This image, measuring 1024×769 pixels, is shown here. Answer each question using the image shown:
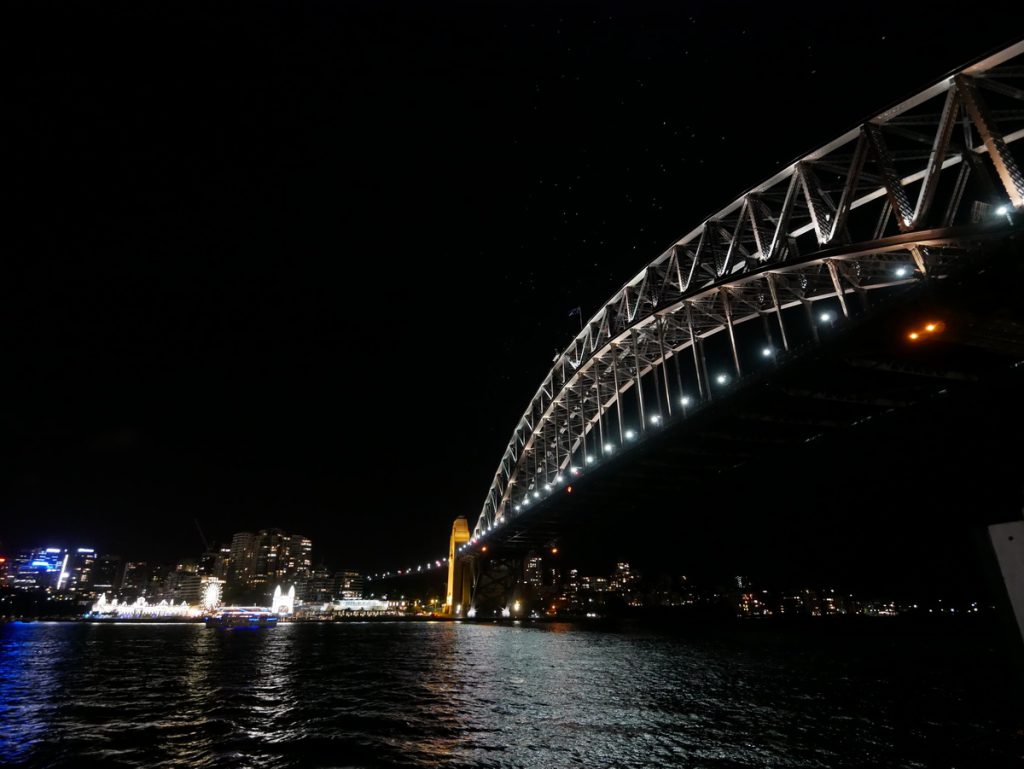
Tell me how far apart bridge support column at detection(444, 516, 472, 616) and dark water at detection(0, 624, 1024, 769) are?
98053 millimetres

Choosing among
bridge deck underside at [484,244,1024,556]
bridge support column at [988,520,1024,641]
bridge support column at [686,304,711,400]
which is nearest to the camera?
bridge support column at [988,520,1024,641]

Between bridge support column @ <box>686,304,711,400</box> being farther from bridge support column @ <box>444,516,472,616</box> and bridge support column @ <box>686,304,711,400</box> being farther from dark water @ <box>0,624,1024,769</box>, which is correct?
bridge support column @ <box>444,516,472,616</box>

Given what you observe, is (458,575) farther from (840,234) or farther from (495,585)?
(840,234)

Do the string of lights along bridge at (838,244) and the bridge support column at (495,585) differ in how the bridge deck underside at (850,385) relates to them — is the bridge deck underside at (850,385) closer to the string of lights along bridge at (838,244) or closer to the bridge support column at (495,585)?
the string of lights along bridge at (838,244)

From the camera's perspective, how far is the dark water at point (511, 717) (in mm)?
9984

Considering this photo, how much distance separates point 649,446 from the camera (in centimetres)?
4462

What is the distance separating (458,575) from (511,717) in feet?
383

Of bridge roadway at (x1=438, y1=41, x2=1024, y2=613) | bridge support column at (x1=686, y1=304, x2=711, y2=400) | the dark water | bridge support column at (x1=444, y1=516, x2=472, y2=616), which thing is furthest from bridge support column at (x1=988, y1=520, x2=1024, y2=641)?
bridge support column at (x1=444, y1=516, x2=472, y2=616)

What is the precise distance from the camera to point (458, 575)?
123625 millimetres

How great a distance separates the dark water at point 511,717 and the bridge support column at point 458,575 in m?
98.1

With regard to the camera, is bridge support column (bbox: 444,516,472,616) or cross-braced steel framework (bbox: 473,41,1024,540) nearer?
cross-braced steel framework (bbox: 473,41,1024,540)

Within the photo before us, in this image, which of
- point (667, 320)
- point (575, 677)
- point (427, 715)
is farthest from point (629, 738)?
point (667, 320)

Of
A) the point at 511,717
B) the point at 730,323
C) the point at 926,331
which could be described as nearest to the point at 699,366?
the point at 730,323

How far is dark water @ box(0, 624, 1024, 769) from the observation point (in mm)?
9984
